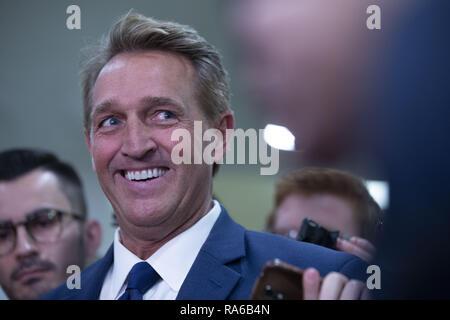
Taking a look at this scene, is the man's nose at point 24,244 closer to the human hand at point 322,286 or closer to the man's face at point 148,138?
the man's face at point 148,138

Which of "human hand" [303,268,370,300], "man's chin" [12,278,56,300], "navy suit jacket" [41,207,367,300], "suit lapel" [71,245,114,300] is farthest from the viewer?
"man's chin" [12,278,56,300]

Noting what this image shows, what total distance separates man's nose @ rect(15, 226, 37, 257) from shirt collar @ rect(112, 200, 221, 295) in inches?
11.2

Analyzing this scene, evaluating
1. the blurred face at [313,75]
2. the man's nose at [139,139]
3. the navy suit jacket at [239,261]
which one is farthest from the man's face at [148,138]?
the blurred face at [313,75]

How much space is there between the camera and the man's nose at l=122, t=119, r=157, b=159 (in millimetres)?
1225

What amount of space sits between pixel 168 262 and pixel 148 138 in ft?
0.92

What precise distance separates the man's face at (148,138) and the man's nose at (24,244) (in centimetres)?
33

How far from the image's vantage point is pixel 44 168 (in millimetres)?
1561

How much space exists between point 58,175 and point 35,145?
4.2 inches

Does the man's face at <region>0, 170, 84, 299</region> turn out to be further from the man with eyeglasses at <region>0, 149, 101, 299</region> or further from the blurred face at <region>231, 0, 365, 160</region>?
the blurred face at <region>231, 0, 365, 160</region>

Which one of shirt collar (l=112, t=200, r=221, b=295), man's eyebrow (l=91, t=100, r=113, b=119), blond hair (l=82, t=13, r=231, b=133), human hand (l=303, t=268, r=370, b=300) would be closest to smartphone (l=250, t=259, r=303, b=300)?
human hand (l=303, t=268, r=370, b=300)
